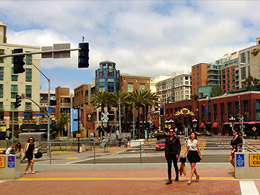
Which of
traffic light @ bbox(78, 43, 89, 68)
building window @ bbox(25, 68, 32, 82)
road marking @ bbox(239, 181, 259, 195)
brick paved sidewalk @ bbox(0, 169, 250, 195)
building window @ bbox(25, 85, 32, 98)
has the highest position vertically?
building window @ bbox(25, 68, 32, 82)

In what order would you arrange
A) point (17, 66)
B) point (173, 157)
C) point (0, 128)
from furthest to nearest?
1. point (0, 128)
2. point (17, 66)
3. point (173, 157)

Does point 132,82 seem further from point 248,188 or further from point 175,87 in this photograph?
point 248,188

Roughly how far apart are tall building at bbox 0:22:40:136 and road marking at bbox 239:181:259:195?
58.4m

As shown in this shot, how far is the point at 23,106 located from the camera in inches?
2680

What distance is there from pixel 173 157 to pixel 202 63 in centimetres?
13230

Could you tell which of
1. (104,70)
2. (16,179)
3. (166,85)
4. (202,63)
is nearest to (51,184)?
(16,179)

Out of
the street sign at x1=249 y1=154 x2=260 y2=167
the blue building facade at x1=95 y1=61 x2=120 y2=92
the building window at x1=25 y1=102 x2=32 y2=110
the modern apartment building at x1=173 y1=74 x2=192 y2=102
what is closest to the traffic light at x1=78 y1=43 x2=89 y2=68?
the street sign at x1=249 y1=154 x2=260 y2=167

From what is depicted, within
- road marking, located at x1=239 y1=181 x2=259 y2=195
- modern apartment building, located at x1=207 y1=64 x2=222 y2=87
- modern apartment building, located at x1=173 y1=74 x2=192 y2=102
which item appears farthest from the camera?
modern apartment building, located at x1=173 y1=74 x2=192 y2=102

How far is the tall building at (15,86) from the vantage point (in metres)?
65.1

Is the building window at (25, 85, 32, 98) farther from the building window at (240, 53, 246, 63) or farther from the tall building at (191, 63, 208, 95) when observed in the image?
the tall building at (191, 63, 208, 95)

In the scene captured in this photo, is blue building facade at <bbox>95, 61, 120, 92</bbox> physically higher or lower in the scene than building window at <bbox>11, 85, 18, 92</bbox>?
higher

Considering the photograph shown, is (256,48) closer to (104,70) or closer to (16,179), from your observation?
(104,70)

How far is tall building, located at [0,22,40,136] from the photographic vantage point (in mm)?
65125

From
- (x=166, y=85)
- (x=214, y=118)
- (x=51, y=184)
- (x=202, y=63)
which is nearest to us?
(x=51, y=184)
